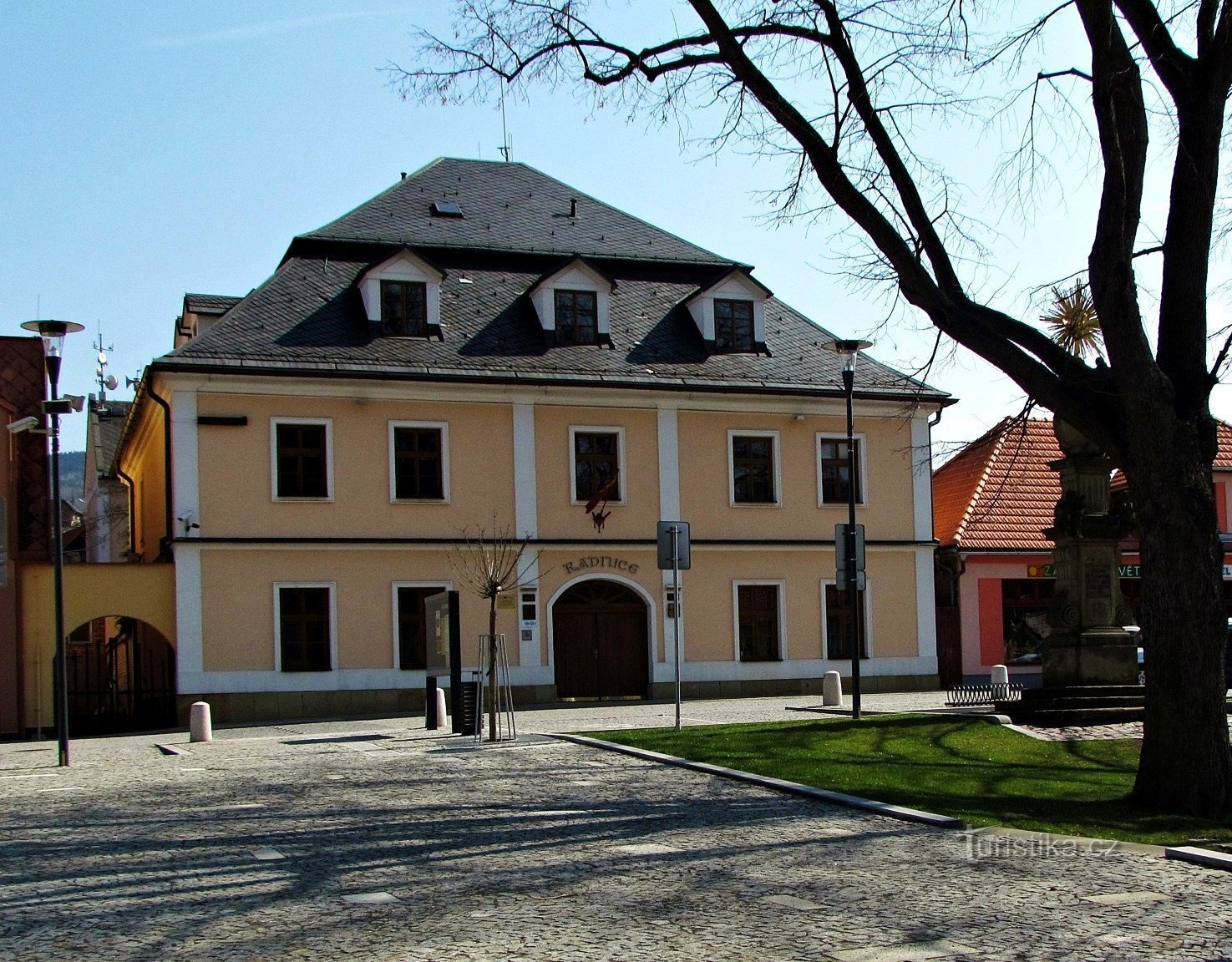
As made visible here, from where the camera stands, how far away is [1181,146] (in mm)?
11891

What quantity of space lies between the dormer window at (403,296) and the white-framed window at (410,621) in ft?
17.3

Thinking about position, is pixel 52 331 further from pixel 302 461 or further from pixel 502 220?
pixel 502 220

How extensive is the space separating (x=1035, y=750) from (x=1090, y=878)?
7.98 m

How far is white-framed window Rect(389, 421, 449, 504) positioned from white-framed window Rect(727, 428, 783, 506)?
6464mm

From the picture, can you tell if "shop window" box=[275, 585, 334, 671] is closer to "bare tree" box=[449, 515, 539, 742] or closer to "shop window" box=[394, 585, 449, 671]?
"shop window" box=[394, 585, 449, 671]

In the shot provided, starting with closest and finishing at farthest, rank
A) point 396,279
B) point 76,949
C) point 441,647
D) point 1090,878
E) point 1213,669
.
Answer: point 76,949 < point 1090,878 < point 1213,669 < point 441,647 < point 396,279

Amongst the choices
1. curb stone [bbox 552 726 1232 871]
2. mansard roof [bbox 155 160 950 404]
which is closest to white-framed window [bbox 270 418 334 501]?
mansard roof [bbox 155 160 950 404]

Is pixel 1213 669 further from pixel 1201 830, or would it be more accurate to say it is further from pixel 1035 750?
pixel 1035 750

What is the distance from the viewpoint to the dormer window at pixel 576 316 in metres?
31.5

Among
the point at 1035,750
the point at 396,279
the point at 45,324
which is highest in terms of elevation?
the point at 396,279

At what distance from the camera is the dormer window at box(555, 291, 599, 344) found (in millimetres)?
31547

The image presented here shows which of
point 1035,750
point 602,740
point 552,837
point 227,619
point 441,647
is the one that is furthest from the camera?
point 227,619

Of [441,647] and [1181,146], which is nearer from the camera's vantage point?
[1181,146]

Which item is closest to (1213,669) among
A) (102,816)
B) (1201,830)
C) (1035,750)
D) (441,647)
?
(1201,830)
